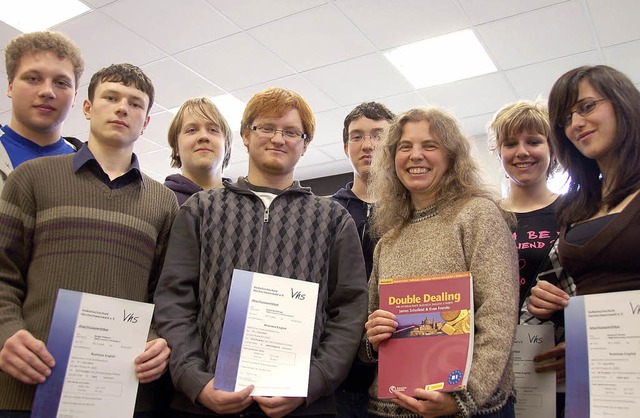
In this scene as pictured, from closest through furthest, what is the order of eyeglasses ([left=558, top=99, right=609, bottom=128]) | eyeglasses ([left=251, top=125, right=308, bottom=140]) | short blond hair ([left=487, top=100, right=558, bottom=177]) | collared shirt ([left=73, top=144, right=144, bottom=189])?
1. eyeglasses ([left=558, top=99, right=609, bottom=128])
2. collared shirt ([left=73, top=144, right=144, bottom=189])
3. eyeglasses ([left=251, top=125, right=308, bottom=140])
4. short blond hair ([left=487, top=100, right=558, bottom=177])

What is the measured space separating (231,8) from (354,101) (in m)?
1.89

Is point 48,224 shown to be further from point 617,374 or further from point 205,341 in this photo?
point 617,374

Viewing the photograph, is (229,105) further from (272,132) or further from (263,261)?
(263,261)

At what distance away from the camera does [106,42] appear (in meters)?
4.47

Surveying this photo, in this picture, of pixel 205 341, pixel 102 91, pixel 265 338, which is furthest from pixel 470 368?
pixel 102 91

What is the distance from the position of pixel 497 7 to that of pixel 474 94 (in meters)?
1.51

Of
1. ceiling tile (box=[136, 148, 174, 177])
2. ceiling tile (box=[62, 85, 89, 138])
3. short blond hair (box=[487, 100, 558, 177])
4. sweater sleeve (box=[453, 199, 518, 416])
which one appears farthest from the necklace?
ceiling tile (box=[136, 148, 174, 177])

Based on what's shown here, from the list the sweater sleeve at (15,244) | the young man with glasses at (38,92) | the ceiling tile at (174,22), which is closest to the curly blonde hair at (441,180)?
the sweater sleeve at (15,244)

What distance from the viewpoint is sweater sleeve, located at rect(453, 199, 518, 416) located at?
1.37 meters

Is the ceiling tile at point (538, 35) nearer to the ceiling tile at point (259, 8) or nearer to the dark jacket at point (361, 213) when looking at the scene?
the ceiling tile at point (259, 8)

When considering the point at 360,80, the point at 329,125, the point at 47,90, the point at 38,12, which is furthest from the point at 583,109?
the point at 329,125

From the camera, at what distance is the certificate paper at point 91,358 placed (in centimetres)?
140

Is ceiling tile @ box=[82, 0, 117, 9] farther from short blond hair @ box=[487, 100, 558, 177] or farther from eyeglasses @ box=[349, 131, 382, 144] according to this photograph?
short blond hair @ box=[487, 100, 558, 177]

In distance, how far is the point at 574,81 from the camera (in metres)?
1.67
